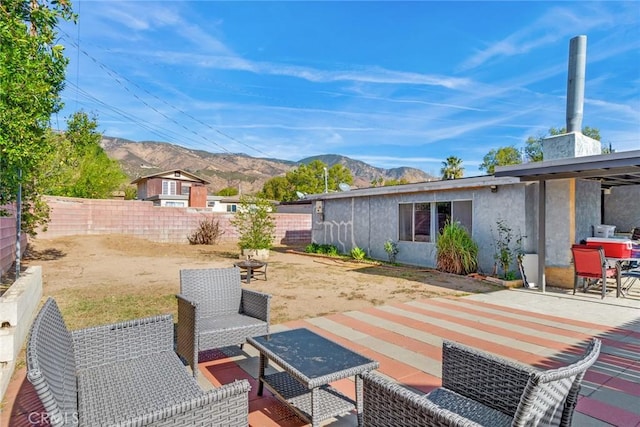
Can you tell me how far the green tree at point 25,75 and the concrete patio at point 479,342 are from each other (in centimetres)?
272

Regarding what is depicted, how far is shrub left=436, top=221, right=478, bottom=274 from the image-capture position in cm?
957

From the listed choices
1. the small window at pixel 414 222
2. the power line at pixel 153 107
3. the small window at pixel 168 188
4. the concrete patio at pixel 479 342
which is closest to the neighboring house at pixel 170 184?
the small window at pixel 168 188

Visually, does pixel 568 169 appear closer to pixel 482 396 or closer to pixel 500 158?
pixel 482 396

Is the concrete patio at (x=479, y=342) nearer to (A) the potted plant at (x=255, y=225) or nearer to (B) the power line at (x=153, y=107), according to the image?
(A) the potted plant at (x=255, y=225)

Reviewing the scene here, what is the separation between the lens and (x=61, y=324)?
238cm

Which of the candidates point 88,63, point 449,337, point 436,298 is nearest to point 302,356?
point 449,337

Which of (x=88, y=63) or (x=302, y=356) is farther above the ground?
(x=88, y=63)

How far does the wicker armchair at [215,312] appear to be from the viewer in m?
3.29

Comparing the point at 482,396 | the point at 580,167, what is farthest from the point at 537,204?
the point at 482,396

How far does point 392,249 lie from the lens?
12.2 metres

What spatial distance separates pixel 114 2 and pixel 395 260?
11.7 metres

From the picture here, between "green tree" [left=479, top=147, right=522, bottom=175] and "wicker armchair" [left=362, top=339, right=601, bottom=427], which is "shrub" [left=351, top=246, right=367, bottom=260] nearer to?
"wicker armchair" [left=362, top=339, right=601, bottom=427]

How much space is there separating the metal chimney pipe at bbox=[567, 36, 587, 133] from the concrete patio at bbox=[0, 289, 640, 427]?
13.3 feet

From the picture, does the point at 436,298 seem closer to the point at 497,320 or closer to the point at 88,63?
the point at 497,320
